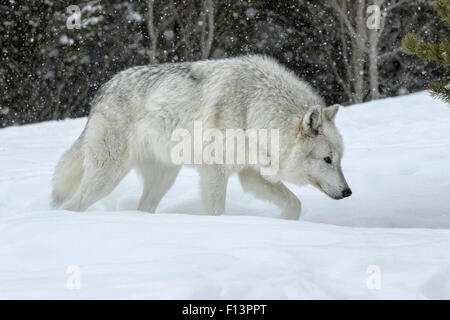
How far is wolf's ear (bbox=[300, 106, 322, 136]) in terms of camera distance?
4555 mm

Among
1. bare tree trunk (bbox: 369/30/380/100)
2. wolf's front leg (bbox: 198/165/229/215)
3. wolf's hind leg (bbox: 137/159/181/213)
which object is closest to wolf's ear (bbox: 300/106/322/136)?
wolf's front leg (bbox: 198/165/229/215)

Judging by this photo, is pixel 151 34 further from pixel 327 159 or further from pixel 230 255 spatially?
pixel 230 255

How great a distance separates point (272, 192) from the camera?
5.09 meters

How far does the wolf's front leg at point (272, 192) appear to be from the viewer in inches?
198

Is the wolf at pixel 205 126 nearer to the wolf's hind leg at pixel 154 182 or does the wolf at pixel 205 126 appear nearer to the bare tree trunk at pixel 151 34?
the wolf's hind leg at pixel 154 182

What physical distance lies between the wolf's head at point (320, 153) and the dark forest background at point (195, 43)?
11420 mm

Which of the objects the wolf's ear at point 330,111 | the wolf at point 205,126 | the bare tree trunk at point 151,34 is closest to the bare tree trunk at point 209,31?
the bare tree trunk at point 151,34

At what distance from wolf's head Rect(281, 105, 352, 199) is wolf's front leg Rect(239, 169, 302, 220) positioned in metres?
0.32

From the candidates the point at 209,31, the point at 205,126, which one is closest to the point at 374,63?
the point at 209,31

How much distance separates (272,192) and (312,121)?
821 millimetres

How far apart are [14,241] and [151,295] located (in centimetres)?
112

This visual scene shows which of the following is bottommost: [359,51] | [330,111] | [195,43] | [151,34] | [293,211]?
[293,211]

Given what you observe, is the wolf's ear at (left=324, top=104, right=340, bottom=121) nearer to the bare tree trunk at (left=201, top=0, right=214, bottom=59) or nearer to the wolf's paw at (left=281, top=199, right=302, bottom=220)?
the wolf's paw at (left=281, top=199, right=302, bottom=220)
